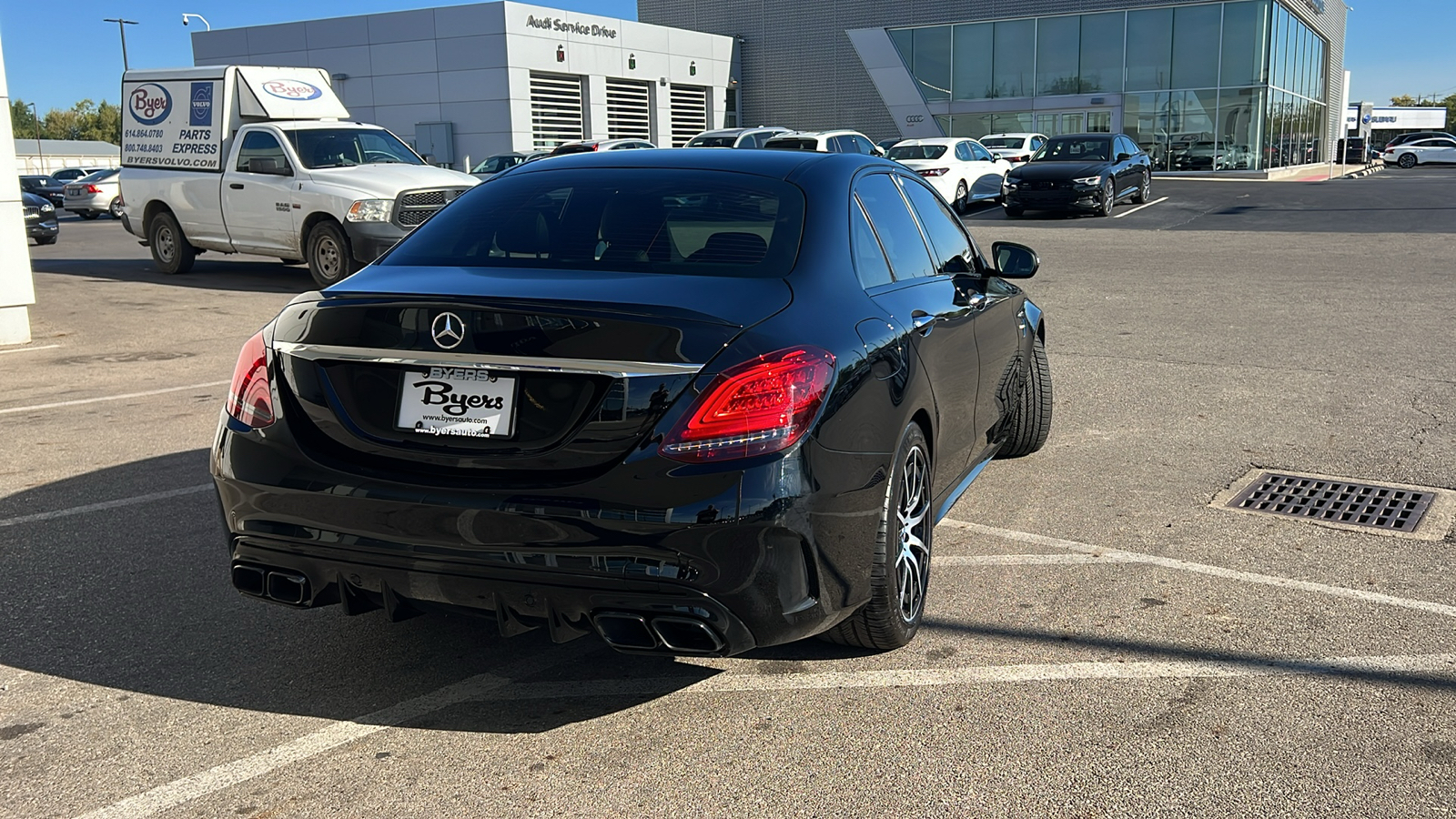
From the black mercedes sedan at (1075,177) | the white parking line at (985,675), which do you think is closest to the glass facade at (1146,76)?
the black mercedes sedan at (1075,177)

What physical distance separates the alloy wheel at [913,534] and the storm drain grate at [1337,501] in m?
2.15

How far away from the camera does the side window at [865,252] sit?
12.9ft

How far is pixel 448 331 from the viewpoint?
10.5ft

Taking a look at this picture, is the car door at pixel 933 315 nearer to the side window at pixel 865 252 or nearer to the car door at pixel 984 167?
the side window at pixel 865 252

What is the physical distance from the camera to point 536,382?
3113 mm

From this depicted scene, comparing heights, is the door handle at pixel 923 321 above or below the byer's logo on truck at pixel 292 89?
below

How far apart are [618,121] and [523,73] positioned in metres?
6.20

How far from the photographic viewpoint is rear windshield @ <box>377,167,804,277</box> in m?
3.70

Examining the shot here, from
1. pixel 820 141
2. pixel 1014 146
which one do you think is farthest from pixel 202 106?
pixel 1014 146

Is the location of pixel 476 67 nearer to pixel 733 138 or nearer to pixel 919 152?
pixel 733 138

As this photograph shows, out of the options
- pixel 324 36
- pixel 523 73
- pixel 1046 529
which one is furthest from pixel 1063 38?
pixel 1046 529

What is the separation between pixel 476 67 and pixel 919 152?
63.7 feet

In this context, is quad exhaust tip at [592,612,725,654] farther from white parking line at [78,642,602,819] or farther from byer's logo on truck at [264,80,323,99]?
byer's logo on truck at [264,80,323,99]

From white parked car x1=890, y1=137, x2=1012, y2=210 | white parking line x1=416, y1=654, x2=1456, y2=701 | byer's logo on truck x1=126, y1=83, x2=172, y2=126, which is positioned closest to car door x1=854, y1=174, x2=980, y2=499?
white parking line x1=416, y1=654, x2=1456, y2=701
